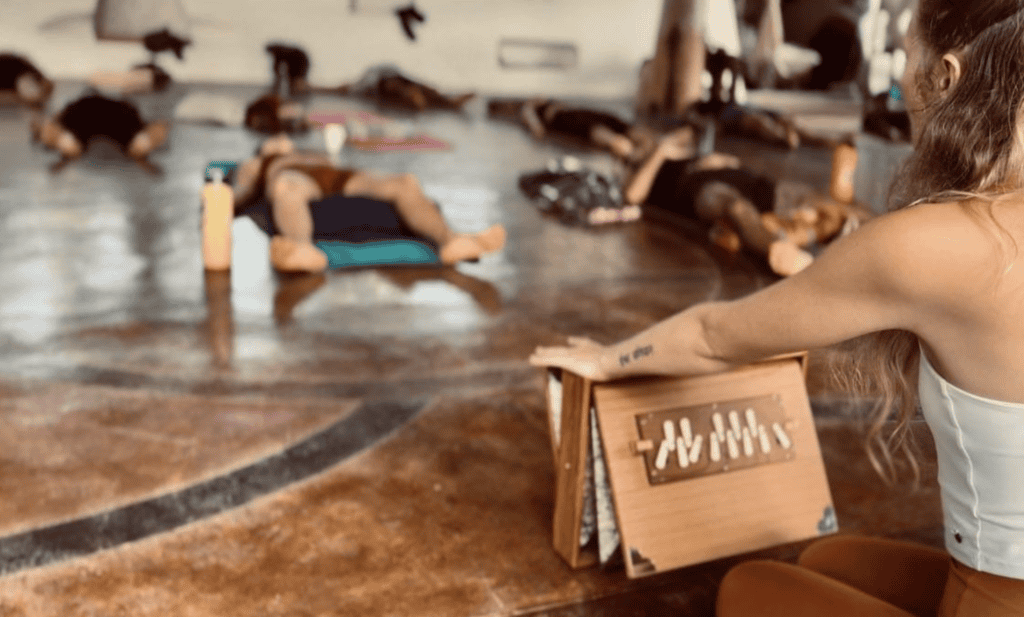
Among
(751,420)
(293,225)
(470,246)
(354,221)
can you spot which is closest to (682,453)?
(751,420)

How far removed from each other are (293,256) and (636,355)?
1.95 m

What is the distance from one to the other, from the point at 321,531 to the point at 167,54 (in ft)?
25.7

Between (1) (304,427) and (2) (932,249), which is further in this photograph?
(1) (304,427)

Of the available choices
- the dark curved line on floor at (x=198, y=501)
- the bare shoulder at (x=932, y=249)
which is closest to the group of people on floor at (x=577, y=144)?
the dark curved line on floor at (x=198, y=501)

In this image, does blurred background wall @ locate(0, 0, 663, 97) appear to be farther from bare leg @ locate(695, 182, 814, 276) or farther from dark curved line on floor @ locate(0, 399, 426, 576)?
dark curved line on floor @ locate(0, 399, 426, 576)

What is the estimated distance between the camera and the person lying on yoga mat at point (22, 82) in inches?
267

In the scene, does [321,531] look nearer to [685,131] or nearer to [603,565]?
[603,565]

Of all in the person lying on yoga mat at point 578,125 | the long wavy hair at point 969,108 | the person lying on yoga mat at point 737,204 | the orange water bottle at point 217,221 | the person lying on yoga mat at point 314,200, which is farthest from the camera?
the person lying on yoga mat at point 578,125

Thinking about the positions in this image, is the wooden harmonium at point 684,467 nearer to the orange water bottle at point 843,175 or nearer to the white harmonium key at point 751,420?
the white harmonium key at point 751,420

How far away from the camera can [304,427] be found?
196cm

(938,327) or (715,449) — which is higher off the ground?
(938,327)

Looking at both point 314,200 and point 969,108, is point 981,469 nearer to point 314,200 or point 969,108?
point 969,108

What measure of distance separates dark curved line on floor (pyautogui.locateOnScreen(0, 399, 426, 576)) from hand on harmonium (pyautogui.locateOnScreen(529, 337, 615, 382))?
62 centimetres

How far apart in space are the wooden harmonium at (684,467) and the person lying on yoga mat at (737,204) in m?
1.70
